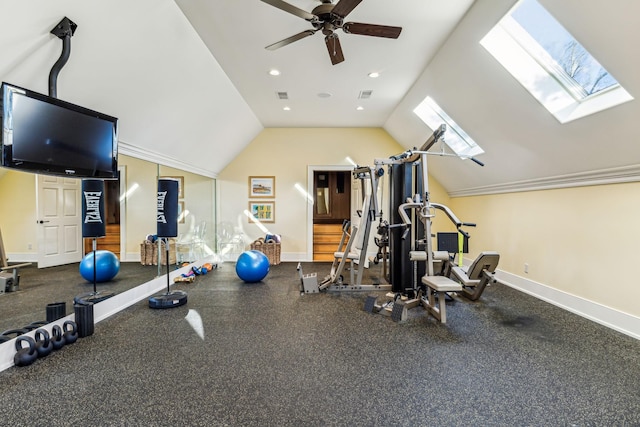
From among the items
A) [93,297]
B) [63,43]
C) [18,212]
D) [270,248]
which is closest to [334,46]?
[63,43]

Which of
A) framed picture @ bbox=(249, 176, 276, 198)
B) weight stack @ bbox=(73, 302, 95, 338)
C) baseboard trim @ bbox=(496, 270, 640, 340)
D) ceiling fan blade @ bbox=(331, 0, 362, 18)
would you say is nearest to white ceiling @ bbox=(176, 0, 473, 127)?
ceiling fan blade @ bbox=(331, 0, 362, 18)

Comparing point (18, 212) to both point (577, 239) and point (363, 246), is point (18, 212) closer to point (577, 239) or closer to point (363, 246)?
point (363, 246)

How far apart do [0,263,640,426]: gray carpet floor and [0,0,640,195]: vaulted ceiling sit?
81.9 inches

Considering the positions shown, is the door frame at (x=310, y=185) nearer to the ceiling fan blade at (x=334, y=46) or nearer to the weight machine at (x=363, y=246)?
the weight machine at (x=363, y=246)

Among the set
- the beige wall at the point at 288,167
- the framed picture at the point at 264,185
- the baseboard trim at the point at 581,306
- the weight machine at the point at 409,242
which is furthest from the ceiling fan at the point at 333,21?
the framed picture at the point at 264,185

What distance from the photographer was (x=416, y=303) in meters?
3.86

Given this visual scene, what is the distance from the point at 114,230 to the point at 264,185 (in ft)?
10.7

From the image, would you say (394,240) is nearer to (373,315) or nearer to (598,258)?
(373,315)

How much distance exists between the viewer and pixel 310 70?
4340 mm

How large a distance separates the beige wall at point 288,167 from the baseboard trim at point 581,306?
338 cm

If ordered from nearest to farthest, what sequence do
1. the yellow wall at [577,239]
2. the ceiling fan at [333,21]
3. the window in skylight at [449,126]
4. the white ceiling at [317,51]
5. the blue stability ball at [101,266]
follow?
the ceiling fan at [333,21], the white ceiling at [317,51], the yellow wall at [577,239], the blue stability ball at [101,266], the window in skylight at [449,126]

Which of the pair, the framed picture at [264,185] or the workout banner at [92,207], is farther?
the framed picture at [264,185]

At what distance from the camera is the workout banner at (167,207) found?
401 cm

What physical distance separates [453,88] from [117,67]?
3989 mm
